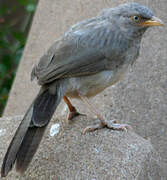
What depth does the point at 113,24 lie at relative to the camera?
3875mm

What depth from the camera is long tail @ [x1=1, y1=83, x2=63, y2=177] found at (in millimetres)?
3195

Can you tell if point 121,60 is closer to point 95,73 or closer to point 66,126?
point 95,73

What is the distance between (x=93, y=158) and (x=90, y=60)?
0.88 m

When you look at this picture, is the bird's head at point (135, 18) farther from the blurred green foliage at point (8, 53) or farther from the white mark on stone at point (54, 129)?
the blurred green foliage at point (8, 53)

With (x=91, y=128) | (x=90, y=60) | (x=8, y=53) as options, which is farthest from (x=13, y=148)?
(x=8, y=53)

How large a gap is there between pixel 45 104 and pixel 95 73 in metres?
0.53

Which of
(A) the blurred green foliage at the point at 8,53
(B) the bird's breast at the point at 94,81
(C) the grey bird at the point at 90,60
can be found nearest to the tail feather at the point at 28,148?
(C) the grey bird at the point at 90,60

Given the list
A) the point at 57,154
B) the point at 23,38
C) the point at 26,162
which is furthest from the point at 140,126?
the point at 23,38

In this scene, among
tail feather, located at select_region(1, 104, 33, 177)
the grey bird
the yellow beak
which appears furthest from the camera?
the yellow beak

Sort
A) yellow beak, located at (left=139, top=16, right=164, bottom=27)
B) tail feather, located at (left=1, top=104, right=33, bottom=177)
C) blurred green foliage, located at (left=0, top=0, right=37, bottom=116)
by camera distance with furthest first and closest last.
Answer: blurred green foliage, located at (left=0, top=0, right=37, bottom=116), yellow beak, located at (left=139, top=16, right=164, bottom=27), tail feather, located at (left=1, top=104, right=33, bottom=177)

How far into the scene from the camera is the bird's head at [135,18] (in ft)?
12.5

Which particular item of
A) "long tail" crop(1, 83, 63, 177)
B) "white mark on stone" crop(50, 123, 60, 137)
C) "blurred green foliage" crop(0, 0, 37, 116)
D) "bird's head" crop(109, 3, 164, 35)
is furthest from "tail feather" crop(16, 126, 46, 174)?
"blurred green foliage" crop(0, 0, 37, 116)

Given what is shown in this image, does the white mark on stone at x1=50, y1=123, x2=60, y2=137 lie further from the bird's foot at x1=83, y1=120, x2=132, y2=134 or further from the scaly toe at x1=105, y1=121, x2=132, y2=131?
the scaly toe at x1=105, y1=121, x2=132, y2=131

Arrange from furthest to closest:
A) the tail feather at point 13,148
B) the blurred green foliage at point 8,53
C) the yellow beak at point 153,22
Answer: the blurred green foliage at point 8,53 → the yellow beak at point 153,22 → the tail feather at point 13,148
